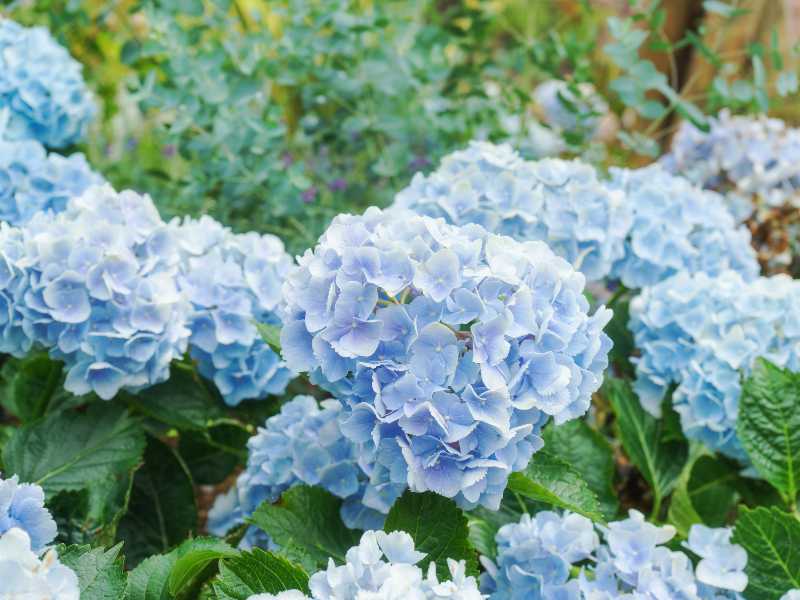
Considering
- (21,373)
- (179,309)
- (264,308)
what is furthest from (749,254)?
(21,373)

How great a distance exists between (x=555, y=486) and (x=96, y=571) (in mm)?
528

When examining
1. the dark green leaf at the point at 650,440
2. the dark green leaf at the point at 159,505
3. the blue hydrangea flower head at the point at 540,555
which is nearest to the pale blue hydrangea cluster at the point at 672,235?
the dark green leaf at the point at 650,440

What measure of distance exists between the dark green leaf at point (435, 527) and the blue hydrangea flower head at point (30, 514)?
1.19ft

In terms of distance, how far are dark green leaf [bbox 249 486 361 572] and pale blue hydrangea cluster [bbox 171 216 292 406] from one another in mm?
292

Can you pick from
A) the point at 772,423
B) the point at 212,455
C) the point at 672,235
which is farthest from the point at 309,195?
the point at 772,423

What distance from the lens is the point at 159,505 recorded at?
58.5 inches

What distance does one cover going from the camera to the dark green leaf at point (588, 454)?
1399mm

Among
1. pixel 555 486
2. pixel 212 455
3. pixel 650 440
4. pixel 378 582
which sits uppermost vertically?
pixel 378 582

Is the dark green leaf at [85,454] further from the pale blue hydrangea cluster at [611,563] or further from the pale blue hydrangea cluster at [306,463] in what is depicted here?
the pale blue hydrangea cluster at [611,563]

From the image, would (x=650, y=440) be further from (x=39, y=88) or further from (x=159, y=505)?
(x=39, y=88)

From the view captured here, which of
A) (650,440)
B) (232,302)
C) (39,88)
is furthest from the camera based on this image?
(39,88)

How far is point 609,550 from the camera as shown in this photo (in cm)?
124

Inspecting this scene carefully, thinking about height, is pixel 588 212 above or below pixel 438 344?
below

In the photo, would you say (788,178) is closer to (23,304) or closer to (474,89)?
(474,89)
